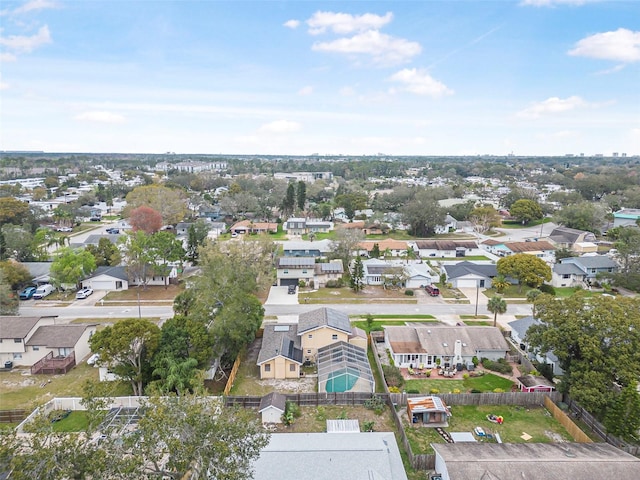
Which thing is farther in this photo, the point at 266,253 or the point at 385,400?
the point at 266,253

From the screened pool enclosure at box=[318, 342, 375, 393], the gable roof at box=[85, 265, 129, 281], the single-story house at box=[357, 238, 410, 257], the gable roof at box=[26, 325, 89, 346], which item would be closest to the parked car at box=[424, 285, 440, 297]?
the single-story house at box=[357, 238, 410, 257]

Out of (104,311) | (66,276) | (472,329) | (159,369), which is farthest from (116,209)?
(472,329)

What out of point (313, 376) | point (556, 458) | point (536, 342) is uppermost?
point (536, 342)

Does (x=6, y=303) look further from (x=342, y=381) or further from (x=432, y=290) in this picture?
(x=432, y=290)

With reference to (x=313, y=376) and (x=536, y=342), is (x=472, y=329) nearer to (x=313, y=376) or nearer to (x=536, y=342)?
(x=536, y=342)

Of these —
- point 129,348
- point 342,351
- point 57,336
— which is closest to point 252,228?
point 57,336

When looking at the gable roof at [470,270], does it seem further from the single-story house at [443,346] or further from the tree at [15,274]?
the tree at [15,274]
